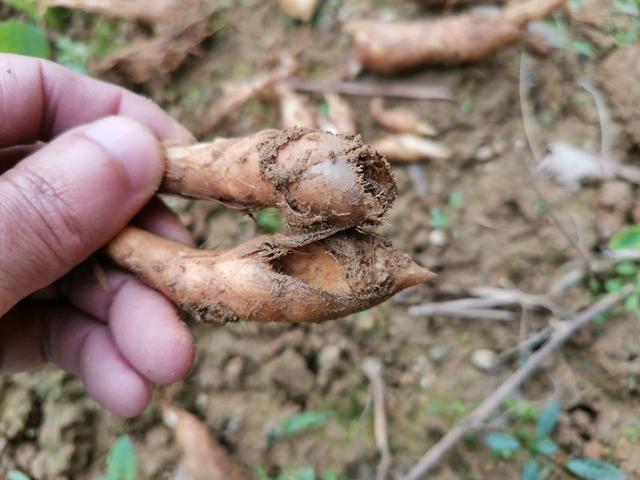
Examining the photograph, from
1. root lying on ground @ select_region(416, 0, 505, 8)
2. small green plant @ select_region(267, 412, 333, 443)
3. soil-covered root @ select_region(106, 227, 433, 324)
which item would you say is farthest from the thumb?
root lying on ground @ select_region(416, 0, 505, 8)

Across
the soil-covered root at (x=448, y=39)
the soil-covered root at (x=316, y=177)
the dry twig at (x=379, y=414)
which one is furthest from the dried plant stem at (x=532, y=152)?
the soil-covered root at (x=316, y=177)

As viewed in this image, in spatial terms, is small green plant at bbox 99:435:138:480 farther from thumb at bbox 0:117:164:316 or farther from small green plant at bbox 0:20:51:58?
small green plant at bbox 0:20:51:58

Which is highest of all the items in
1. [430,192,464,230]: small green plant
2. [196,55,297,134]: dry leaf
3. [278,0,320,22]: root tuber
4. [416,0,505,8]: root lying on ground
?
[278,0,320,22]: root tuber

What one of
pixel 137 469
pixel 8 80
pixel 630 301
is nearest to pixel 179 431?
Answer: pixel 137 469

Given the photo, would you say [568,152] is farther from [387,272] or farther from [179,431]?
[179,431]

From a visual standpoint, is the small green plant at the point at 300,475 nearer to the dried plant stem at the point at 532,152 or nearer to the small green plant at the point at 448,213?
the small green plant at the point at 448,213

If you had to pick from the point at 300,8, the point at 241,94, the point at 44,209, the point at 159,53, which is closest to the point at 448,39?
the point at 300,8
